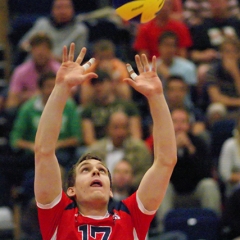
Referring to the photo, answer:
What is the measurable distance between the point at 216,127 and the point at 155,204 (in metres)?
3.98

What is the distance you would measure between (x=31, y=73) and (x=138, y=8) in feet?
13.6

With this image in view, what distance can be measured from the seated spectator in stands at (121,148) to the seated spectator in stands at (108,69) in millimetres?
832

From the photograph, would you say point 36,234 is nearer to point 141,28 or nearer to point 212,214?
point 212,214

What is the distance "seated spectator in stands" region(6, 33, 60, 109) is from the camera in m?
8.63

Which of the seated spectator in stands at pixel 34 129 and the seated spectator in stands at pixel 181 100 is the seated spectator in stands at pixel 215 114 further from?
the seated spectator in stands at pixel 34 129

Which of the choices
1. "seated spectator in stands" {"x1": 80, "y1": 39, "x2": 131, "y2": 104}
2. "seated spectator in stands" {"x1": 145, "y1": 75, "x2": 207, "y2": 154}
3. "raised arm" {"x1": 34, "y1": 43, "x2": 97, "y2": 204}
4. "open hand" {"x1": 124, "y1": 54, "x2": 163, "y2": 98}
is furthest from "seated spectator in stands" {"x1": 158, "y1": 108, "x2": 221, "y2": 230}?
"raised arm" {"x1": 34, "y1": 43, "x2": 97, "y2": 204}

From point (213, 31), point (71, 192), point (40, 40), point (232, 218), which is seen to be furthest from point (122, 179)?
point (213, 31)

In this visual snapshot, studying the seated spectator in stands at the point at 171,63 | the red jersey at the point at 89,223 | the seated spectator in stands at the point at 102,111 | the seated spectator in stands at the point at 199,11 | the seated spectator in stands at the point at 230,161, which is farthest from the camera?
the seated spectator in stands at the point at 199,11

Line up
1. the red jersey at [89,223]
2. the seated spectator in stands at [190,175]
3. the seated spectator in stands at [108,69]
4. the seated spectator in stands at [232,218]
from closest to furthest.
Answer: the red jersey at [89,223] < the seated spectator in stands at [232,218] < the seated spectator in stands at [190,175] < the seated spectator in stands at [108,69]

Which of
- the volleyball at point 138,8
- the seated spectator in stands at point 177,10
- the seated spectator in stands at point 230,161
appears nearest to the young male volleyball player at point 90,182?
the volleyball at point 138,8

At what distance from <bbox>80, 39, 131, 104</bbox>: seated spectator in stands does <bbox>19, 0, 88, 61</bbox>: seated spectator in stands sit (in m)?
0.66

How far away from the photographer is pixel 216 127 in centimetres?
806

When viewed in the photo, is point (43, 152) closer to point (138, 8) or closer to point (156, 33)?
point (138, 8)

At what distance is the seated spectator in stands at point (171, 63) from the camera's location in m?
8.80
